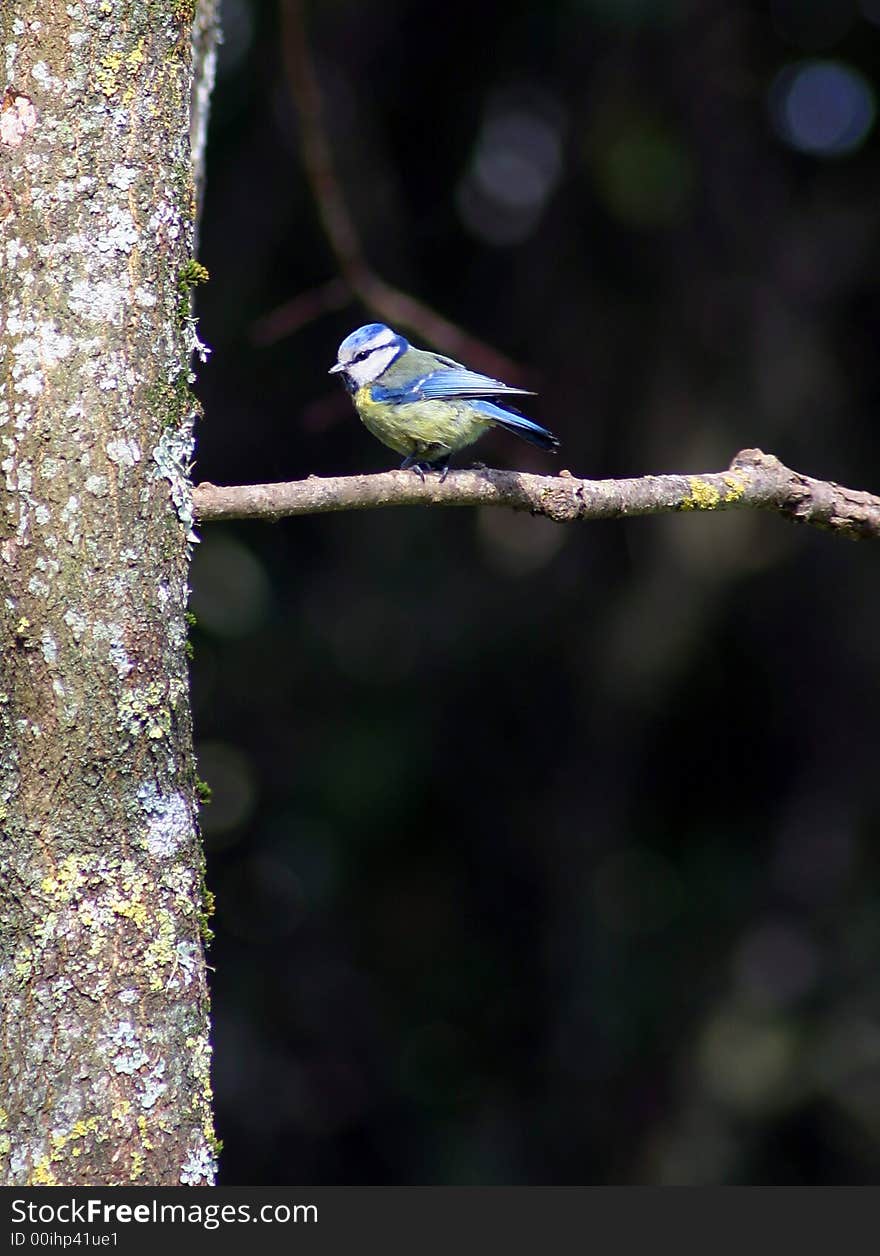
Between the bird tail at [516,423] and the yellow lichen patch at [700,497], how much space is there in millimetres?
854

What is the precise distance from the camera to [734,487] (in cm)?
289

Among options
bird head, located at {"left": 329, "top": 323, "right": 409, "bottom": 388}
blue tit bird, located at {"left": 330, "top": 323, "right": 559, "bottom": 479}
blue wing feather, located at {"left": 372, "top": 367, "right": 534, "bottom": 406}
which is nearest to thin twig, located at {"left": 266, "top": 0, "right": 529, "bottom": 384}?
bird head, located at {"left": 329, "top": 323, "right": 409, "bottom": 388}

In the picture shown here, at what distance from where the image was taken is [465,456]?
671 cm

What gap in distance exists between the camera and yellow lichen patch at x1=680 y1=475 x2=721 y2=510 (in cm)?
284

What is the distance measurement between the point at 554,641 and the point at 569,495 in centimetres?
404

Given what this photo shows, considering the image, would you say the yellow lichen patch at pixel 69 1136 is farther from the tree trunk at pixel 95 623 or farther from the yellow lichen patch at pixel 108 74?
the yellow lichen patch at pixel 108 74

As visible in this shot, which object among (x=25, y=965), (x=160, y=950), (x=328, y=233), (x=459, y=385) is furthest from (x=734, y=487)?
(x=328, y=233)

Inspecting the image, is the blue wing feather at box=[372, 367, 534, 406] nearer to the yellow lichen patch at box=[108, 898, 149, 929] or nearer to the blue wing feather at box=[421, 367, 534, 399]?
the blue wing feather at box=[421, 367, 534, 399]

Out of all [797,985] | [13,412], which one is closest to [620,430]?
[797,985]

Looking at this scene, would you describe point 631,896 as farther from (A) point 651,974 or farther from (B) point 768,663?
(B) point 768,663

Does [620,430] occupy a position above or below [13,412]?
above

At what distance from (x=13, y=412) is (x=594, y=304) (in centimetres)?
492

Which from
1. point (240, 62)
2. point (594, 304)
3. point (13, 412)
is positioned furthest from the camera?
point (594, 304)

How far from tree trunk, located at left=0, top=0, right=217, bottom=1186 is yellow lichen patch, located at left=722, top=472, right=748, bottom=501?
46.2 inches
